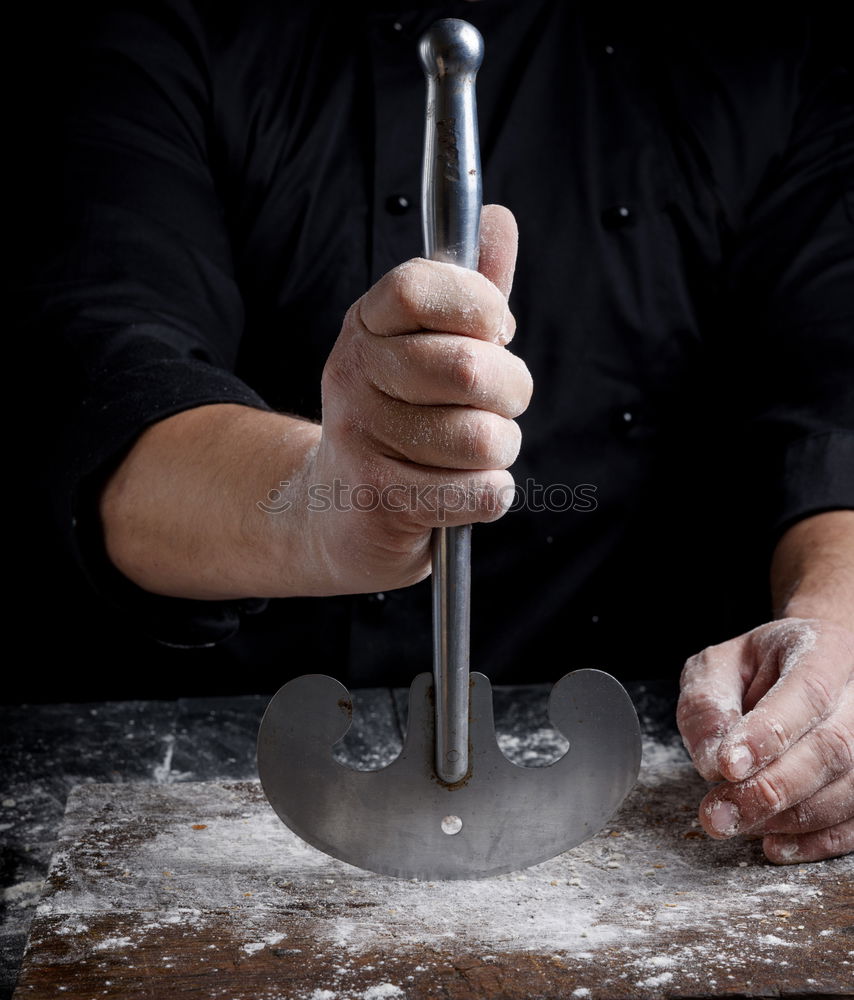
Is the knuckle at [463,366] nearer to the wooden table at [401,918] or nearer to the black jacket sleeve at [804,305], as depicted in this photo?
the wooden table at [401,918]

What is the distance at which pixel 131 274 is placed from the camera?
128 centimetres

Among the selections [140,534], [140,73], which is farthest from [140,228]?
→ [140,534]

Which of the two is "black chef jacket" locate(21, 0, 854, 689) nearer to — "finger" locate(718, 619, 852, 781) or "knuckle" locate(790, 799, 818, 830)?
"finger" locate(718, 619, 852, 781)

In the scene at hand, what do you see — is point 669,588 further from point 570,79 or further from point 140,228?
point 140,228

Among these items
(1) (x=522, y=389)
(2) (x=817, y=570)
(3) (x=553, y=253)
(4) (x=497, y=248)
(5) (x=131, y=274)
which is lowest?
(2) (x=817, y=570)

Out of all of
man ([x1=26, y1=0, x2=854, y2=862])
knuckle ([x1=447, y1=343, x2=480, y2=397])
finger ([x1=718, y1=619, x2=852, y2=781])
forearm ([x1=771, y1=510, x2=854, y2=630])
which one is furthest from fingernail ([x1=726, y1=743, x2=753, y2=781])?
knuckle ([x1=447, y1=343, x2=480, y2=397])

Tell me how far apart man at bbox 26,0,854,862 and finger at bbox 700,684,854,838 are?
0.12 m

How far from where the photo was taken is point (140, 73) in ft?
4.62

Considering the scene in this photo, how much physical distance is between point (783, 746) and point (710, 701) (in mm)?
79

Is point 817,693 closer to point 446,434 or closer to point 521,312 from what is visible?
point 446,434

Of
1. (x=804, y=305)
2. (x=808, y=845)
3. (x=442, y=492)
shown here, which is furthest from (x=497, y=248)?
(x=804, y=305)

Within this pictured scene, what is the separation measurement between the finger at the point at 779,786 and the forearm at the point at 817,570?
207mm

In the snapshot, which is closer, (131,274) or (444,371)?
(444,371)

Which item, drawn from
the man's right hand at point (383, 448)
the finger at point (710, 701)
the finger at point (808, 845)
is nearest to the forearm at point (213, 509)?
the man's right hand at point (383, 448)
